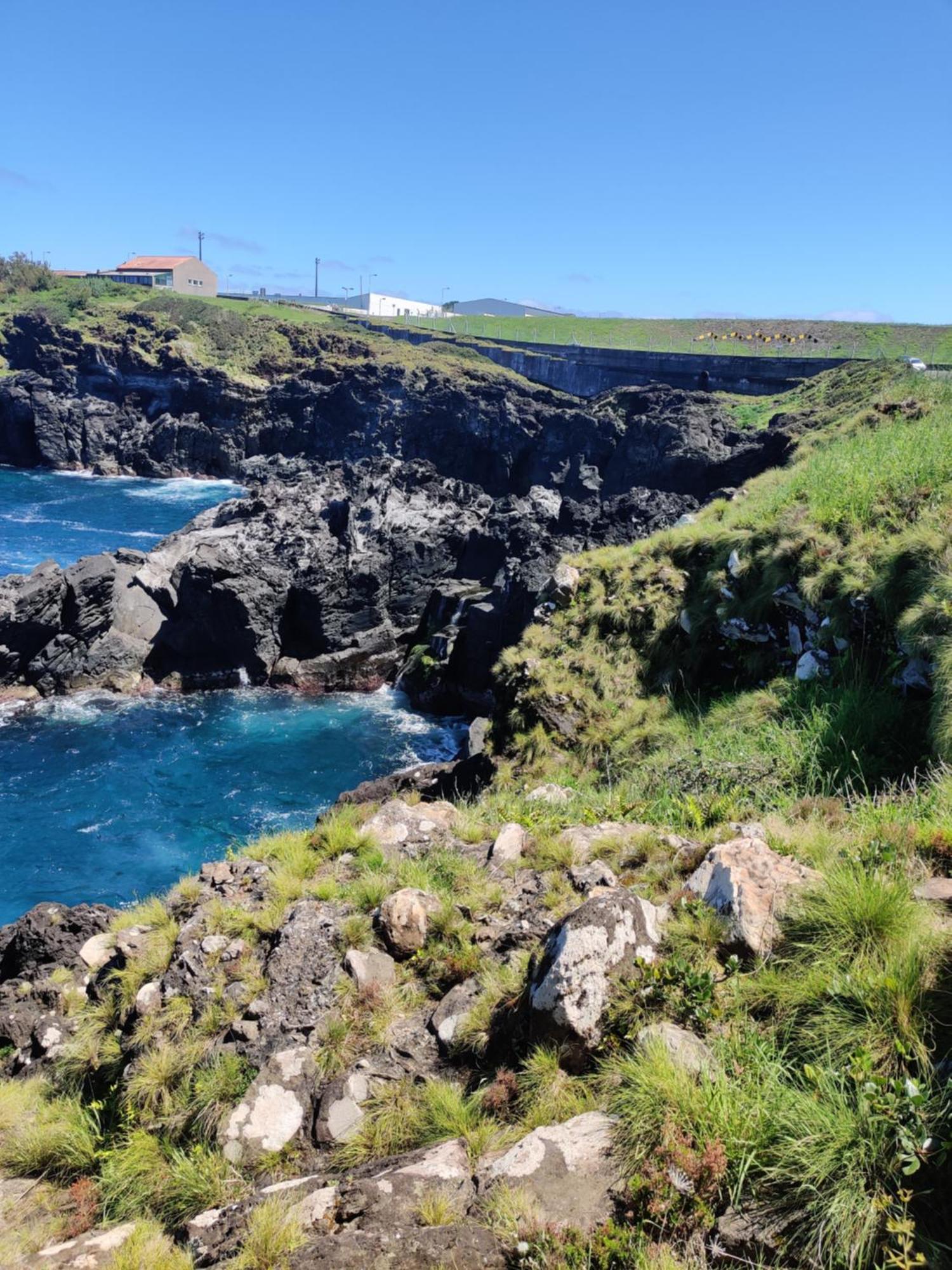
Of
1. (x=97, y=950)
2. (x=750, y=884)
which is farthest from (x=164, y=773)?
(x=750, y=884)

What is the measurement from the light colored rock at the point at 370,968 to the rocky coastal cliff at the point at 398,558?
11.4m

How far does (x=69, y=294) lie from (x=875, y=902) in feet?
441

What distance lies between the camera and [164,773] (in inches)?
1059

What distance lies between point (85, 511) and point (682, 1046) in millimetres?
71219

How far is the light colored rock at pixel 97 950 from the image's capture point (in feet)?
25.4

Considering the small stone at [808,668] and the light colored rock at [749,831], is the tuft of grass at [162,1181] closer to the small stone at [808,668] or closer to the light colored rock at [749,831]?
the light colored rock at [749,831]

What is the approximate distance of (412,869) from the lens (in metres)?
6.71

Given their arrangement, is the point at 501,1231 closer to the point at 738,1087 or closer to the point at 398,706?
the point at 738,1087

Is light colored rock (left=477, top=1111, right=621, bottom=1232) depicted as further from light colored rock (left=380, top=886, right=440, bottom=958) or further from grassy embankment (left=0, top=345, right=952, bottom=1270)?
light colored rock (left=380, top=886, right=440, bottom=958)

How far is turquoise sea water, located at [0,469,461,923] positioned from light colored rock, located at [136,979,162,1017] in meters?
15.6

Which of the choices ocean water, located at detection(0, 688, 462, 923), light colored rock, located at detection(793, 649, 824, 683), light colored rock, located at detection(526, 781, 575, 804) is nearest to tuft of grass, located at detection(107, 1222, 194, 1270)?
light colored rock, located at detection(526, 781, 575, 804)

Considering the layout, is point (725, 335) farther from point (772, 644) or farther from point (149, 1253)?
point (149, 1253)

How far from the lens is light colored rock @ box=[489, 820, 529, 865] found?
6.85 metres

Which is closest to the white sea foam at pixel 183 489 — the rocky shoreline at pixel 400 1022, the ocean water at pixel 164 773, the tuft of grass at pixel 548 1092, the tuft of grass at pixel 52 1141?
the ocean water at pixel 164 773
